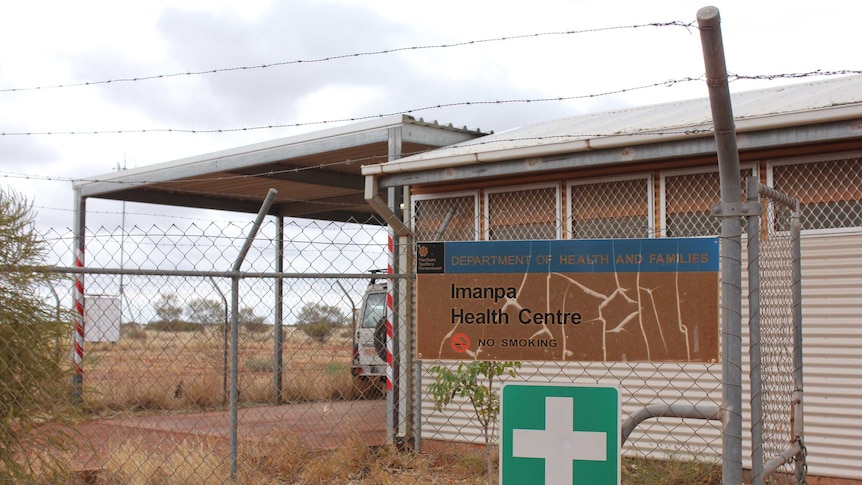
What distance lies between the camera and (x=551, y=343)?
3625 mm

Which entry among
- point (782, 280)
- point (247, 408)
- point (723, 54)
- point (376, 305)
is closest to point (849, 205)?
point (782, 280)

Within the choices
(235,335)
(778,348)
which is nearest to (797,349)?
(778,348)

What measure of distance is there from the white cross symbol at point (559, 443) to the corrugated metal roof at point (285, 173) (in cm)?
779

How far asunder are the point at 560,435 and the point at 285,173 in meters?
10.5

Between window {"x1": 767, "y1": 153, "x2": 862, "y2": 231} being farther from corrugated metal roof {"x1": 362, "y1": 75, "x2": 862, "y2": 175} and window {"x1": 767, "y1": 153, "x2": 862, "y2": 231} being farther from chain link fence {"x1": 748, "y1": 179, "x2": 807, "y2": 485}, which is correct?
chain link fence {"x1": 748, "y1": 179, "x2": 807, "y2": 485}

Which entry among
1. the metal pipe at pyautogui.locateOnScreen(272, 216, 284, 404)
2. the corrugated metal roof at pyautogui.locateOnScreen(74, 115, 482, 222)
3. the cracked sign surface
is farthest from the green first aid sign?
the corrugated metal roof at pyautogui.locateOnScreen(74, 115, 482, 222)

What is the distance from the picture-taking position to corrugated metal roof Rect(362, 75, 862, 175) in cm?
727

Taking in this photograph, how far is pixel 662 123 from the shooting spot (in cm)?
864

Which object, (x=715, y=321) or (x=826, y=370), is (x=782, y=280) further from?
(x=826, y=370)

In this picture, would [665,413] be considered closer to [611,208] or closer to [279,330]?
[611,208]

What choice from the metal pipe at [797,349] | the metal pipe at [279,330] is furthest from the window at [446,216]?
the metal pipe at [797,349]

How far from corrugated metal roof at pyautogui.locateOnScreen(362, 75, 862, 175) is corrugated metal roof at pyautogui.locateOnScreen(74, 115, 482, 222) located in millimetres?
697

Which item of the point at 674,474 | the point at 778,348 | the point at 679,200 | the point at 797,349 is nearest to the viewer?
the point at 797,349

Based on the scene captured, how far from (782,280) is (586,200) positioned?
452cm
